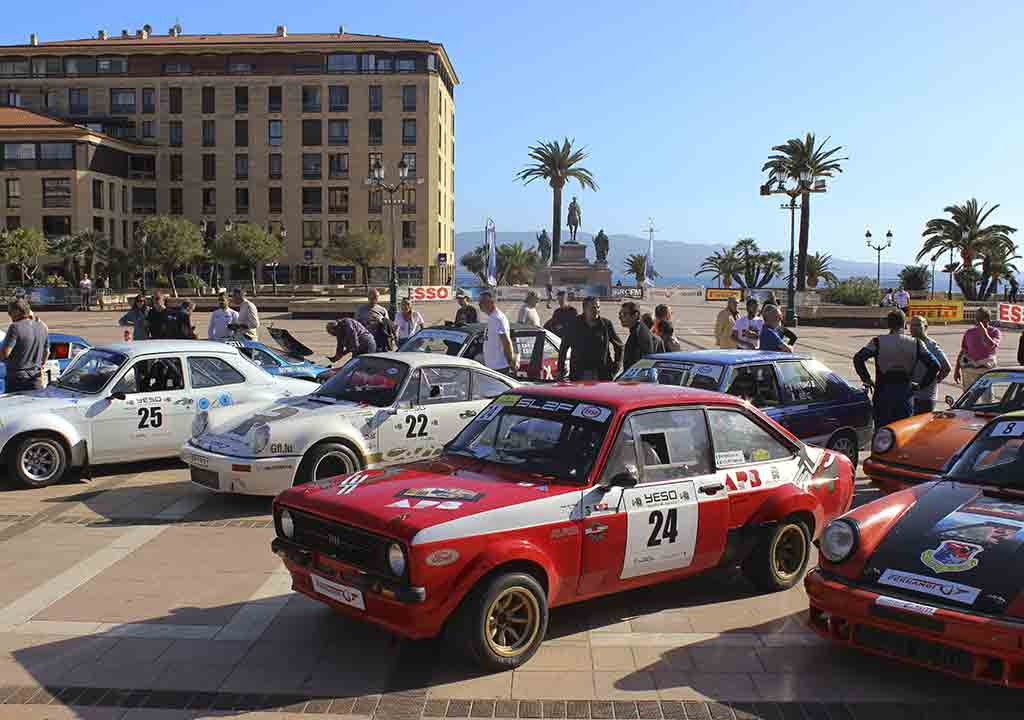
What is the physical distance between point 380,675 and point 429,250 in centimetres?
7627

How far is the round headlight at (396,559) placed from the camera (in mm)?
5180

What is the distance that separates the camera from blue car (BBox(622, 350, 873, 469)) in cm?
1005

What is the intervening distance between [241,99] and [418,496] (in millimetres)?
79758

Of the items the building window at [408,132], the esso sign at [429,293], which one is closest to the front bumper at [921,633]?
the esso sign at [429,293]

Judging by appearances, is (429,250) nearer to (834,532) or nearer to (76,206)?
(76,206)

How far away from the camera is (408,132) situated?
3125 inches

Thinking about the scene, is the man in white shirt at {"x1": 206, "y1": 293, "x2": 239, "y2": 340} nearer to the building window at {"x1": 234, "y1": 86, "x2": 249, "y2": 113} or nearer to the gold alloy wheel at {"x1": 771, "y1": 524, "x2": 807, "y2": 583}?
the gold alloy wheel at {"x1": 771, "y1": 524, "x2": 807, "y2": 583}

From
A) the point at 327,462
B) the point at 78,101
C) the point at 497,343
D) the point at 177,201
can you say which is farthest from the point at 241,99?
the point at 327,462

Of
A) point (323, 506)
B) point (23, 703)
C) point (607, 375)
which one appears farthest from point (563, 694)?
point (607, 375)

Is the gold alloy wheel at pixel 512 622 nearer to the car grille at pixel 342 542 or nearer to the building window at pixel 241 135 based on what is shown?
the car grille at pixel 342 542

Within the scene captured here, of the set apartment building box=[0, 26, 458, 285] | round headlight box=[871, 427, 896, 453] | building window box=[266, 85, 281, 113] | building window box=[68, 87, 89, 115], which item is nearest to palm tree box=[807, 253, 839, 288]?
apartment building box=[0, 26, 458, 285]

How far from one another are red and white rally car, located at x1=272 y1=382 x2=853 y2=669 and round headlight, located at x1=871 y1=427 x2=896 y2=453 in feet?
6.26

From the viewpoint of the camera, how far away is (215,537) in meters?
8.32

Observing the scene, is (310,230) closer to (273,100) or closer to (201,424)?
(273,100)
